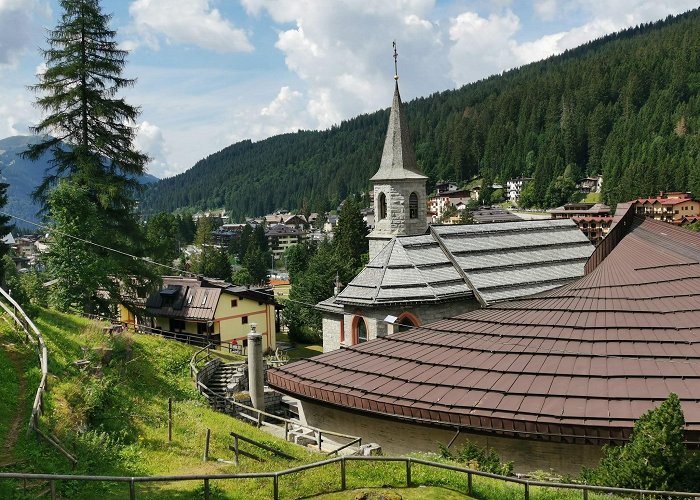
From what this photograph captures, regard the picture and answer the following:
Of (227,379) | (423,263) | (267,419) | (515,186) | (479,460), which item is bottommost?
(267,419)

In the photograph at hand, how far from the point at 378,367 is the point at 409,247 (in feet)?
33.9

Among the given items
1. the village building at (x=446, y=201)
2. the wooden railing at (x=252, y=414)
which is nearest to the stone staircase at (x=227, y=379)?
the wooden railing at (x=252, y=414)

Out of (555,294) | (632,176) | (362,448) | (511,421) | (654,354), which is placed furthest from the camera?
(632,176)

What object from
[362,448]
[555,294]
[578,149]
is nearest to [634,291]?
[555,294]

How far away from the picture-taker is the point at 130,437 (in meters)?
15.2

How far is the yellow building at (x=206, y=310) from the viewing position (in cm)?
4147

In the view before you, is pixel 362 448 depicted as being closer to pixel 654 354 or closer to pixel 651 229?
pixel 654 354

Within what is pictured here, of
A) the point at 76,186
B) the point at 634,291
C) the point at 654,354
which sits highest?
the point at 76,186

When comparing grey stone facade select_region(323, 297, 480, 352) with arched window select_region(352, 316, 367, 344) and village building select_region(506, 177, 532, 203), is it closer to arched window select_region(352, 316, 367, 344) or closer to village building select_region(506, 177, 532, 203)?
arched window select_region(352, 316, 367, 344)

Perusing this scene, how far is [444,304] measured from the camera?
29.9m

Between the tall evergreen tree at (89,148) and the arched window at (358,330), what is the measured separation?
12646 millimetres

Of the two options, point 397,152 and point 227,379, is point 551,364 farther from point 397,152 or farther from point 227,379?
point 397,152

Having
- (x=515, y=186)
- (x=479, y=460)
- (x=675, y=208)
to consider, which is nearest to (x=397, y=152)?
(x=479, y=460)

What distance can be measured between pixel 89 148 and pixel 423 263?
742 inches
